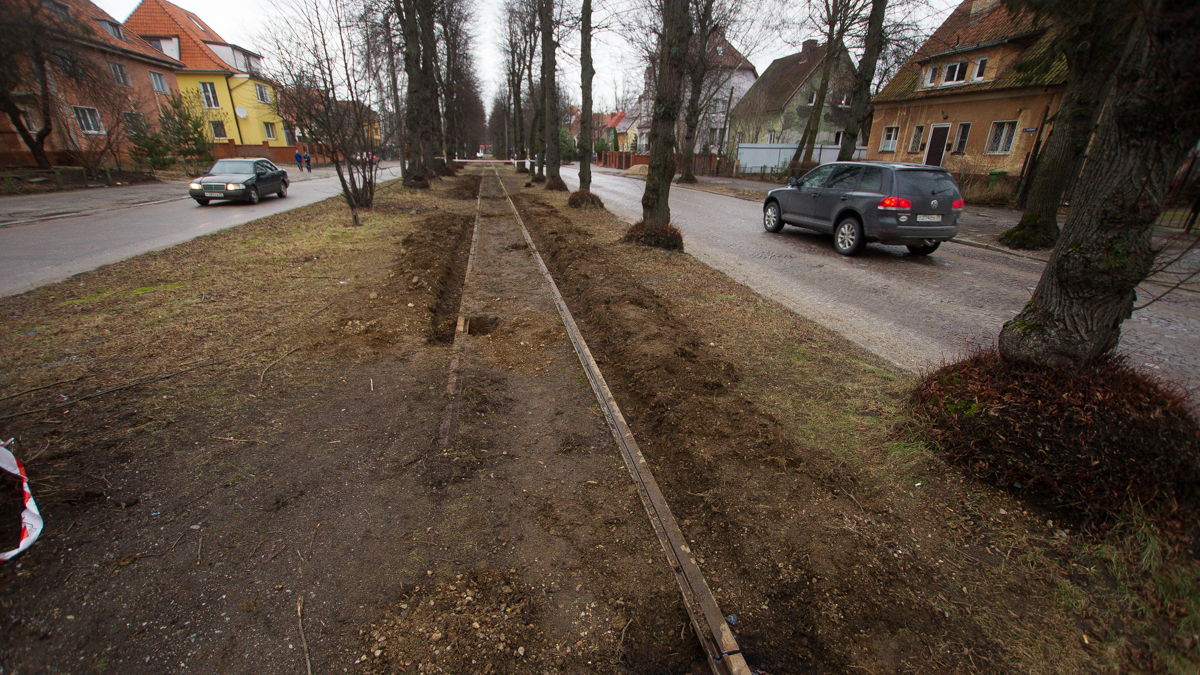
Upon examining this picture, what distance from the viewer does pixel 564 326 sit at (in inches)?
231

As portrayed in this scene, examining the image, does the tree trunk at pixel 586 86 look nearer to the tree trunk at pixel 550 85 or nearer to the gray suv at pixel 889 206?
the tree trunk at pixel 550 85

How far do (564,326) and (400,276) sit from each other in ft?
10.2

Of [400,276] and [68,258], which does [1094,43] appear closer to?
[400,276]

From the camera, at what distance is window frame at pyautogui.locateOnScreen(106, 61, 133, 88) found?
31.2m

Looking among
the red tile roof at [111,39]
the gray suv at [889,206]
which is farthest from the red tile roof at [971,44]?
the red tile roof at [111,39]

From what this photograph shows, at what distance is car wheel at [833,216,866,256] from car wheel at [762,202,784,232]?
2215 mm

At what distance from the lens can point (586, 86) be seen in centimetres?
1825

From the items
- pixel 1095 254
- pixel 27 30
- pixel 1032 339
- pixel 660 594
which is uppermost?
pixel 27 30

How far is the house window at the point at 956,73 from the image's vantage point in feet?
79.8

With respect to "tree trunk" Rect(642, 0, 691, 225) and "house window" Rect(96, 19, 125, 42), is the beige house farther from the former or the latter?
"house window" Rect(96, 19, 125, 42)

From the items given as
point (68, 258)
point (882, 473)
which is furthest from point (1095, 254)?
point (68, 258)

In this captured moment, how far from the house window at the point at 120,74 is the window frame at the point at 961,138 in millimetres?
47461

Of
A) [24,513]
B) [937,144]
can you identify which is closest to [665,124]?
[24,513]

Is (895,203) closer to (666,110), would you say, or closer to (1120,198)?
(666,110)
